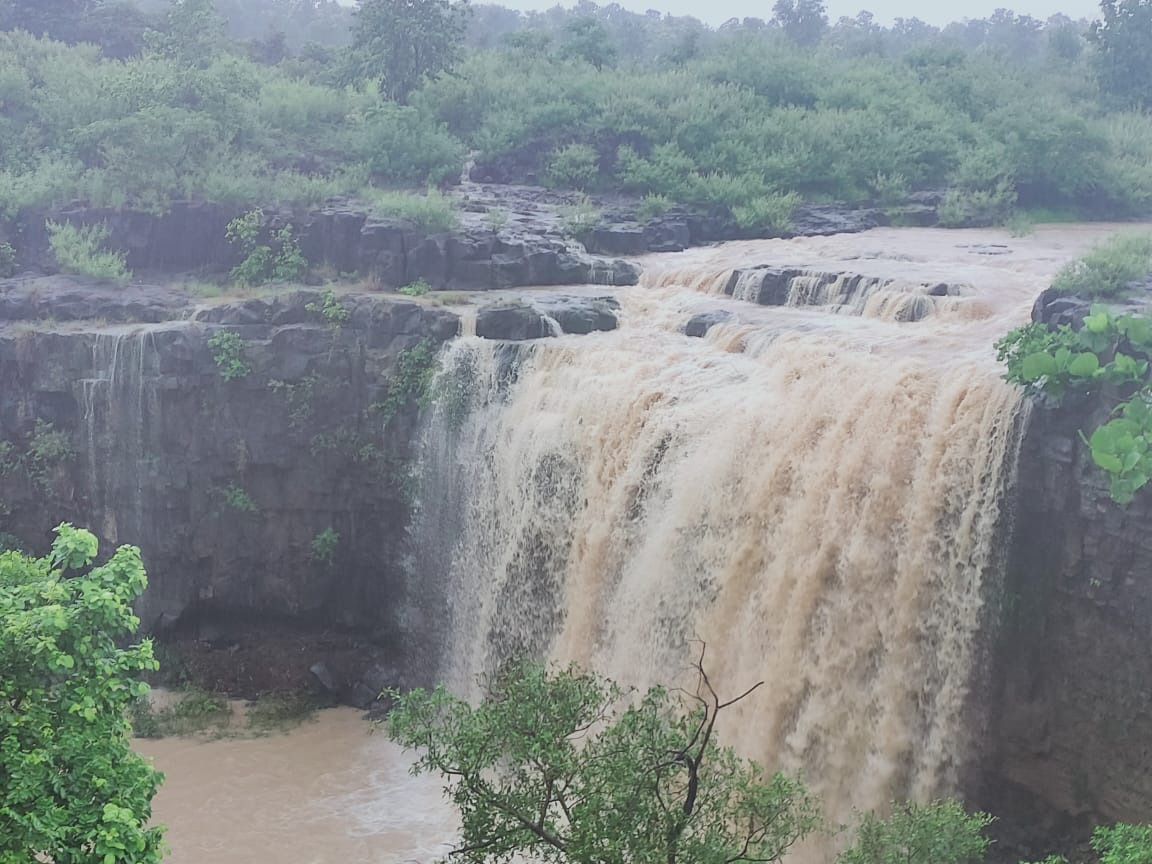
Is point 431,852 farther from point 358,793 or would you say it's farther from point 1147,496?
point 1147,496

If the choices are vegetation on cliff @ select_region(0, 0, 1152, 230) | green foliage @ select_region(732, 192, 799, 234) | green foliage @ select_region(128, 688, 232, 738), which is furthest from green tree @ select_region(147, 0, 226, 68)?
green foliage @ select_region(128, 688, 232, 738)

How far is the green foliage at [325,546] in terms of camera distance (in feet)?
57.6

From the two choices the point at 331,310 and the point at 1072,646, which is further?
the point at 331,310

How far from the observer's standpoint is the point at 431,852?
42.9 ft

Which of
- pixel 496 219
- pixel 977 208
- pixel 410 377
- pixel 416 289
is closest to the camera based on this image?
pixel 410 377

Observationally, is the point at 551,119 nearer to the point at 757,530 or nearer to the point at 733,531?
the point at 733,531

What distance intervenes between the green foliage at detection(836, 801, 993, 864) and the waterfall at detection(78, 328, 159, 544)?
12.8 meters

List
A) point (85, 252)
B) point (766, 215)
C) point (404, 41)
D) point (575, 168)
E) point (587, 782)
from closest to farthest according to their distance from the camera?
1. point (587, 782)
2. point (85, 252)
3. point (766, 215)
4. point (575, 168)
5. point (404, 41)

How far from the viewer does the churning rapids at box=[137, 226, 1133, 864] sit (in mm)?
11148

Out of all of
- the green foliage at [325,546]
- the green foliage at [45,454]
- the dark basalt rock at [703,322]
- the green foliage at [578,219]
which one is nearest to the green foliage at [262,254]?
the green foliage at [45,454]

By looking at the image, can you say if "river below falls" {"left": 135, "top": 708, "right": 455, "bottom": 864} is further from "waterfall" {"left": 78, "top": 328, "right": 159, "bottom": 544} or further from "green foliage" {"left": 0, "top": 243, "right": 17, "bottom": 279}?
"green foliage" {"left": 0, "top": 243, "right": 17, "bottom": 279}

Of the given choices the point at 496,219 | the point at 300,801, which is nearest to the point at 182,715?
the point at 300,801

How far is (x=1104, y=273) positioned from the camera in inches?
505

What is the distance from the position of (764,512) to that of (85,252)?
42.8 feet
